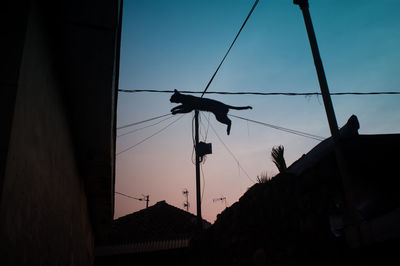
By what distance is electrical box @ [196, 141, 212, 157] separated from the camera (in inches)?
409

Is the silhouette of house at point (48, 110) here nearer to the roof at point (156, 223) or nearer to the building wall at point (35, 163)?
the building wall at point (35, 163)

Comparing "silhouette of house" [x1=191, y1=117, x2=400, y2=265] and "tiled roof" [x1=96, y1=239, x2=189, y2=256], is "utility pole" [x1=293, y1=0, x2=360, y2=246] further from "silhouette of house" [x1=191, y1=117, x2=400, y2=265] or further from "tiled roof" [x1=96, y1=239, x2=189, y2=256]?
"tiled roof" [x1=96, y1=239, x2=189, y2=256]

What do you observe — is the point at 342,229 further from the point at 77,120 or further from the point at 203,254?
the point at 203,254

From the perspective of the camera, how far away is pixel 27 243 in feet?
5.18

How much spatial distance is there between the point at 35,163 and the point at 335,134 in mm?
4005

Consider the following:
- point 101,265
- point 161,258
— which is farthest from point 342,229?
point 101,265

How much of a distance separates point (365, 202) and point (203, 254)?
5.36 m

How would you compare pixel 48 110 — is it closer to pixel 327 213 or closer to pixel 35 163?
pixel 35 163

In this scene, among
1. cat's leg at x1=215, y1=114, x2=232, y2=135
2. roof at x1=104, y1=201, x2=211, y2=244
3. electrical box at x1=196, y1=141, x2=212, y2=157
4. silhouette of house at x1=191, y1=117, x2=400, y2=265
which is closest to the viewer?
silhouette of house at x1=191, y1=117, x2=400, y2=265

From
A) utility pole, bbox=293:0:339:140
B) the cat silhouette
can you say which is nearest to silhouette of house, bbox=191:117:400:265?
utility pole, bbox=293:0:339:140

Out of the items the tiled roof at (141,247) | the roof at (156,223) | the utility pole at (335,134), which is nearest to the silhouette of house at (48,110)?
the utility pole at (335,134)

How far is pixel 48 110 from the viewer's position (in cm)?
204

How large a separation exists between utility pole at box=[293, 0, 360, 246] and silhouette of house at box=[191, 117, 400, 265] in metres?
0.03

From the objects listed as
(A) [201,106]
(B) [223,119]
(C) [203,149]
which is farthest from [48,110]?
(C) [203,149]
